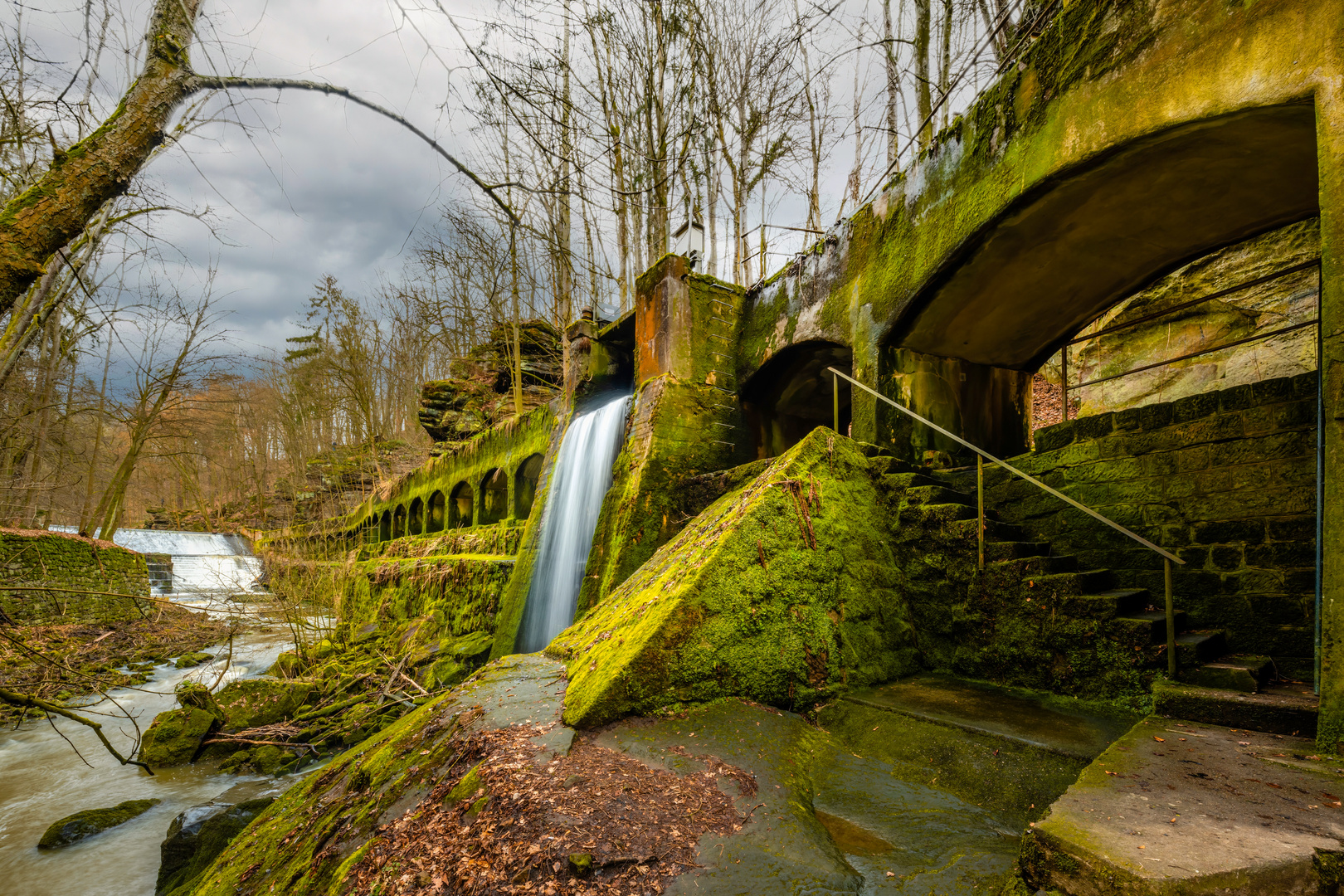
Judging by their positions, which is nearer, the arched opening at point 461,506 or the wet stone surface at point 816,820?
the wet stone surface at point 816,820

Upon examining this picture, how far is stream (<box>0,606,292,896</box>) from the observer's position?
4.37 meters

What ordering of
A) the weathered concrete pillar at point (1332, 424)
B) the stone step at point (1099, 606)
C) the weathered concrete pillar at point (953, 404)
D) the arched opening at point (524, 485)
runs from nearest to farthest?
the weathered concrete pillar at point (1332, 424) → the stone step at point (1099, 606) → the weathered concrete pillar at point (953, 404) → the arched opening at point (524, 485)

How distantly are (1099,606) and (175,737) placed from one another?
837 cm

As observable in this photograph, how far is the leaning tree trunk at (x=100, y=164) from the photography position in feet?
8.09

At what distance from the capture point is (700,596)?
11.3ft

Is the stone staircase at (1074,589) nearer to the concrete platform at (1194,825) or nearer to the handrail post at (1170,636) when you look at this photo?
the handrail post at (1170,636)

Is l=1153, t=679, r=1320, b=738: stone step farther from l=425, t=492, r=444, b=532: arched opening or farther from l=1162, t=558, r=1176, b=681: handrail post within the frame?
l=425, t=492, r=444, b=532: arched opening

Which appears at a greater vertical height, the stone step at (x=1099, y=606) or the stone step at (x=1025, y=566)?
the stone step at (x=1025, y=566)

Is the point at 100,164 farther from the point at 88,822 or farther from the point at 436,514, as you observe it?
the point at 436,514

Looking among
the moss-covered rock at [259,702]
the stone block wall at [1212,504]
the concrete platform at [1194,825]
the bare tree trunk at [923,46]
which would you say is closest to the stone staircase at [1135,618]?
the stone block wall at [1212,504]

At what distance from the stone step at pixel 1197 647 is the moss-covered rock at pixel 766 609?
154 centimetres

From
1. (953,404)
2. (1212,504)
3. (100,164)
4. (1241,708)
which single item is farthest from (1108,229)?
(100,164)

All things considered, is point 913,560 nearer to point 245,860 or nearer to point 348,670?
point 245,860

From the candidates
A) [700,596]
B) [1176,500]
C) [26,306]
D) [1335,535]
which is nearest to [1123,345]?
[1176,500]
